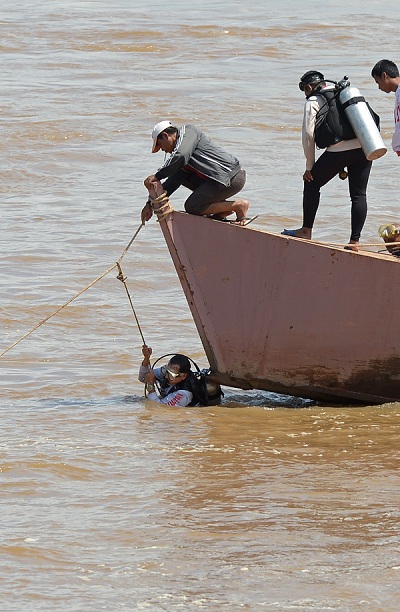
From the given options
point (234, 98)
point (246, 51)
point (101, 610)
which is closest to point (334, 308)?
point (101, 610)

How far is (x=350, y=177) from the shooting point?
8.63 metres

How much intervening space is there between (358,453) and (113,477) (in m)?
Answer: 1.49

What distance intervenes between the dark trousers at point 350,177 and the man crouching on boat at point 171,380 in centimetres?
130

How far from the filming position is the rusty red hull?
8.30m

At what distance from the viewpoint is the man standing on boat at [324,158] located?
8.42m

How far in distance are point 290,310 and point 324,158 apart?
1033 mm

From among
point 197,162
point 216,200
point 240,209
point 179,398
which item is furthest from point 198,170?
point 179,398

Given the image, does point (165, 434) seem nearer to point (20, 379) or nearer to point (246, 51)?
point (20, 379)

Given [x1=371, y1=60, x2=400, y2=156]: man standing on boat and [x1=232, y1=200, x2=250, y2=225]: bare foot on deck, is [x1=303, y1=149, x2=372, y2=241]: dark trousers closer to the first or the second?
[x1=371, y1=60, x2=400, y2=156]: man standing on boat

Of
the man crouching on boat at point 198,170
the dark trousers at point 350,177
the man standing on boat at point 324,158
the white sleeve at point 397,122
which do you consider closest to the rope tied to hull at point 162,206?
the man crouching on boat at point 198,170

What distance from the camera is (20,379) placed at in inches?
389

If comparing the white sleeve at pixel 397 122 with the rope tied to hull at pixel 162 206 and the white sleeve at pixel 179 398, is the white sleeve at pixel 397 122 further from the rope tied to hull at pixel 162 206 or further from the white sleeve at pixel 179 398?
the white sleeve at pixel 179 398

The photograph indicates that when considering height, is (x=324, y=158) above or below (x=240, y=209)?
above

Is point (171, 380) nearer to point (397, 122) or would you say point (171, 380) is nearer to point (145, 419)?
point (145, 419)
